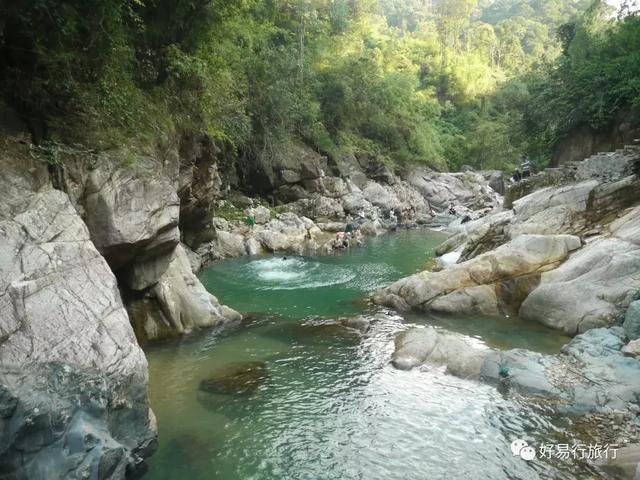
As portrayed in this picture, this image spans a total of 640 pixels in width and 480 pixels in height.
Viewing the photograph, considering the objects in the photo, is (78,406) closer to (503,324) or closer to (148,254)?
(148,254)

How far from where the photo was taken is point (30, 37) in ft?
24.4

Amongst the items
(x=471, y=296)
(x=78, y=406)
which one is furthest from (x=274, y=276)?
(x=78, y=406)

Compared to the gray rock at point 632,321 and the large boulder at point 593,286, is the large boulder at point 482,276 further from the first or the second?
the gray rock at point 632,321

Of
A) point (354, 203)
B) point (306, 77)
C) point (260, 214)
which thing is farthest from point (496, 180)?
point (260, 214)

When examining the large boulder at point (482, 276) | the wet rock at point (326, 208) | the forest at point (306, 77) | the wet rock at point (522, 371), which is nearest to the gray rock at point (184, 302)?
the forest at point (306, 77)

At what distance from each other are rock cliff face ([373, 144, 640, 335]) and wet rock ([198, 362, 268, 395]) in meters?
6.14

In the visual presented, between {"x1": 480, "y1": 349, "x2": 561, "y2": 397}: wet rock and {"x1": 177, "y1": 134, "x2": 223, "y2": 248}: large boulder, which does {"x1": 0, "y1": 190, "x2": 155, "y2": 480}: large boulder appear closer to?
{"x1": 480, "y1": 349, "x2": 561, "y2": 397}: wet rock

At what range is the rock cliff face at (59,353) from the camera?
4988 mm

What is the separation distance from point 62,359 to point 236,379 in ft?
15.3

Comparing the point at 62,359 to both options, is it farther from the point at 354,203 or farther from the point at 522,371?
the point at 354,203

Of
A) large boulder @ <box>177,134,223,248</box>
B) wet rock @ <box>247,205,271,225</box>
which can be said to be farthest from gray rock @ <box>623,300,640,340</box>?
wet rock @ <box>247,205,271,225</box>

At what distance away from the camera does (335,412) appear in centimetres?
838

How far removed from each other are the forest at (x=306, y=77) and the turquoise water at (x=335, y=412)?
17.2 feet

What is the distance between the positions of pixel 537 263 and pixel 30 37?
13928mm
